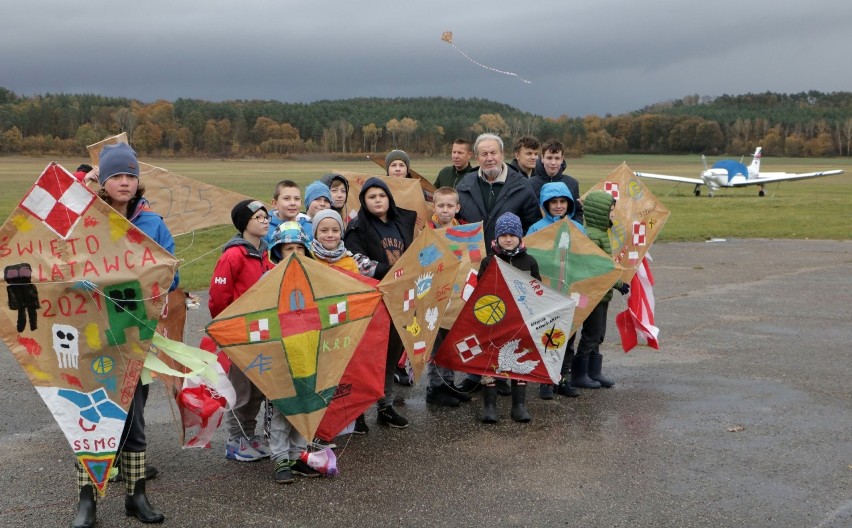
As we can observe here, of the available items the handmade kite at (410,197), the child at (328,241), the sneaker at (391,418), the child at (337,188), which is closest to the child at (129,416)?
the child at (328,241)

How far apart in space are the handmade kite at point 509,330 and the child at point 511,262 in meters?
0.12

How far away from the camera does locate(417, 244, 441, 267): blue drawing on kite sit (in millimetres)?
6203

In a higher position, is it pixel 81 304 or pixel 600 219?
pixel 600 219

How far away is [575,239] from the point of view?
732 centimetres

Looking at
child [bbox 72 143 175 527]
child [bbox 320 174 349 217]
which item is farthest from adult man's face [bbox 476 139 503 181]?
child [bbox 72 143 175 527]

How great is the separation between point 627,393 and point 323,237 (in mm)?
3333

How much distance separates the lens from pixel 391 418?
257 inches

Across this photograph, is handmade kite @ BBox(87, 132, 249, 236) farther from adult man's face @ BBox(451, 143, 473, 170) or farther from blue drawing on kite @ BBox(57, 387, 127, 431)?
blue drawing on kite @ BBox(57, 387, 127, 431)

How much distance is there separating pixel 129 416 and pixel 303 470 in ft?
4.11

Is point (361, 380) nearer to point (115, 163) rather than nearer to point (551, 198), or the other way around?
point (115, 163)

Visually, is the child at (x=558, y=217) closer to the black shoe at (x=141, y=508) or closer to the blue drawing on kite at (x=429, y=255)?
the blue drawing on kite at (x=429, y=255)

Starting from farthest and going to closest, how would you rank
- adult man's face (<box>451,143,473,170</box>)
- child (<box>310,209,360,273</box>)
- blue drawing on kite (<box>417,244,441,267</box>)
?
adult man's face (<box>451,143,473,170</box>) < blue drawing on kite (<box>417,244,441,267</box>) < child (<box>310,209,360,273</box>)

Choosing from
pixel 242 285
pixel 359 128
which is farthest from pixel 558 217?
pixel 359 128

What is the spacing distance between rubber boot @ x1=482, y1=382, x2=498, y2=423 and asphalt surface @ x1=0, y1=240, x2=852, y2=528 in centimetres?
11
